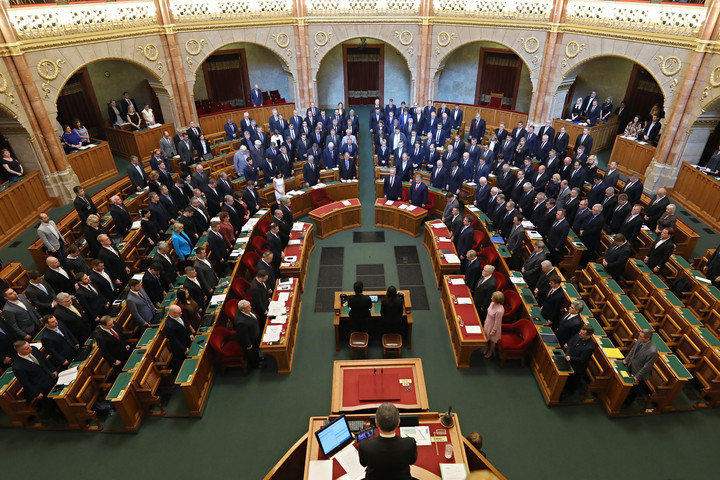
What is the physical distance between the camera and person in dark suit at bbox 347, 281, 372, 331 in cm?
730

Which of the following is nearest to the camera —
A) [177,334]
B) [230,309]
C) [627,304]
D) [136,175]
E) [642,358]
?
[642,358]

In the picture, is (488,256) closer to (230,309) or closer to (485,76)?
(230,309)

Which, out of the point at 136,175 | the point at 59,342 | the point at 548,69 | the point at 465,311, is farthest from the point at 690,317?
the point at 136,175

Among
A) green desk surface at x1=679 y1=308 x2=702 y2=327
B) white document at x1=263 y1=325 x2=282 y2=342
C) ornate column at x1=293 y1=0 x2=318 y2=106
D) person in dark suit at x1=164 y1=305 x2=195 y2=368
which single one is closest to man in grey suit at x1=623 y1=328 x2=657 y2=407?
green desk surface at x1=679 y1=308 x2=702 y2=327

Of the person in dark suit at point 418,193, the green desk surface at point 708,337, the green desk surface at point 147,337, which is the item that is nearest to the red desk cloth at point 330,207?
the person in dark suit at point 418,193

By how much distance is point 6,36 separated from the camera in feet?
35.0

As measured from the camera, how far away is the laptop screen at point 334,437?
515 centimetres

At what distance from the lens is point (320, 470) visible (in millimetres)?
5023

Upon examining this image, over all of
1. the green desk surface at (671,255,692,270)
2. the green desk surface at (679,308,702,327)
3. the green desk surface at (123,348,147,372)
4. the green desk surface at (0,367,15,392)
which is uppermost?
the green desk surface at (671,255,692,270)

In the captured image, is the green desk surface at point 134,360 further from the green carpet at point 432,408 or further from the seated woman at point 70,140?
the seated woman at point 70,140

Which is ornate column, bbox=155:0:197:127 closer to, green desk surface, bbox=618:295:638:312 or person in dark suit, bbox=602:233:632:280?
person in dark suit, bbox=602:233:632:280

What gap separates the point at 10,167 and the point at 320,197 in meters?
8.35

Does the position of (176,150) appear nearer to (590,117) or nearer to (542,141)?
(542,141)

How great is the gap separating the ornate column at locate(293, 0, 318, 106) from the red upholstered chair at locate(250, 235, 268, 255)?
35.0ft
